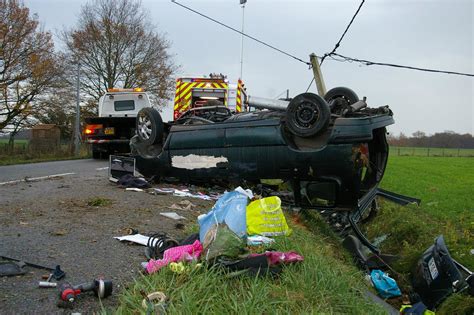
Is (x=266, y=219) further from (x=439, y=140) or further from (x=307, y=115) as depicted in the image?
(x=439, y=140)

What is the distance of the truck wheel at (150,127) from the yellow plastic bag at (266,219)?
2928mm

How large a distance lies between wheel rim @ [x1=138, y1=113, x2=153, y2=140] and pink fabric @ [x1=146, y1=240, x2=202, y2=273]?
3.81m

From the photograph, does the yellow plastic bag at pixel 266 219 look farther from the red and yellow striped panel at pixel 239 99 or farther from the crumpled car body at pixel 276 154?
the red and yellow striped panel at pixel 239 99

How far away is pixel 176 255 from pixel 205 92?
36.5 feet

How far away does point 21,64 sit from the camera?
867 inches

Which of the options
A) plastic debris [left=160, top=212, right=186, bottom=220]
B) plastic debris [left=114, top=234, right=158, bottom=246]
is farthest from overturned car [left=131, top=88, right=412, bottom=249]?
plastic debris [left=114, top=234, right=158, bottom=246]

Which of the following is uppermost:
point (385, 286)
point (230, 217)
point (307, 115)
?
point (307, 115)

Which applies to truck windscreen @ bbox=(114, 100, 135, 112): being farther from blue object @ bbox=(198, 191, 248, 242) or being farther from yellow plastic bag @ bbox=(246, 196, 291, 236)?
blue object @ bbox=(198, 191, 248, 242)

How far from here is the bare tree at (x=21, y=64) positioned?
21.6m

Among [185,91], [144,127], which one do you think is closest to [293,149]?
[144,127]

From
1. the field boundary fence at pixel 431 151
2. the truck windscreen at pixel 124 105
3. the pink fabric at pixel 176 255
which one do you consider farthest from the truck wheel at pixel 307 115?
the field boundary fence at pixel 431 151

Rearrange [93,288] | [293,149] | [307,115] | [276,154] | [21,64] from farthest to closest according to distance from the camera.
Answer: [21,64] < [276,154] < [293,149] < [307,115] < [93,288]

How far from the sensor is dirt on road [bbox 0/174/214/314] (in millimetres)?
2211

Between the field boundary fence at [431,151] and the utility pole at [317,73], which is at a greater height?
the utility pole at [317,73]
